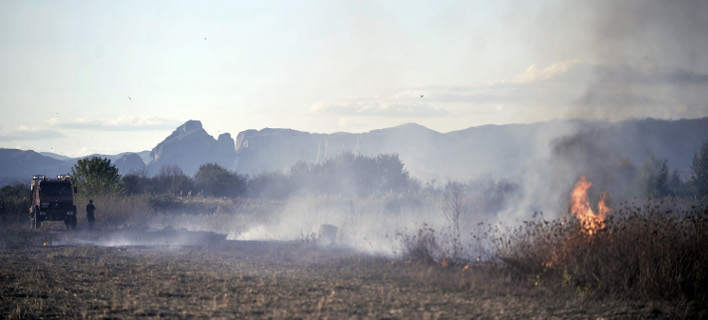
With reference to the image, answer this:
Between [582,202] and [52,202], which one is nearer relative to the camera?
[582,202]

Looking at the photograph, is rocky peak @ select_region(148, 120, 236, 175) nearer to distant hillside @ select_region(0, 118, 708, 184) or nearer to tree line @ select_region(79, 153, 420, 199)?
distant hillside @ select_region(0, 118, 708, 184)

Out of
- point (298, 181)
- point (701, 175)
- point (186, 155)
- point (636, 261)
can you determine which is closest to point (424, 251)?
point (636, 261)

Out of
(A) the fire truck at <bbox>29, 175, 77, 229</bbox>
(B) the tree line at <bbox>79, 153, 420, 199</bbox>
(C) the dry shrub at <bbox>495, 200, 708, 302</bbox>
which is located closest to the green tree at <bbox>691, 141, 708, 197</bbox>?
(B) the tree line at <bbox>79, 153, 420, 199</bbox>

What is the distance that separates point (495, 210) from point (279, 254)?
43.3ft

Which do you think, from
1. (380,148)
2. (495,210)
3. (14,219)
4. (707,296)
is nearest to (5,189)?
(14,219)

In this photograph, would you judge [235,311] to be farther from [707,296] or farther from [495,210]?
[495,210]

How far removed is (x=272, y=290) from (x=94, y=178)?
30.1 meters

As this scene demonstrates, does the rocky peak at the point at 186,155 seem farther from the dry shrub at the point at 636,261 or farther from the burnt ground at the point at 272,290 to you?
the dry shrub at the point at 636,261

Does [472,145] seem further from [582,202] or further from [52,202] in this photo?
[582,202]

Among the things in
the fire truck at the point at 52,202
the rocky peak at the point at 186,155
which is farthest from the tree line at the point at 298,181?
the rocky peak at the point at 186,155

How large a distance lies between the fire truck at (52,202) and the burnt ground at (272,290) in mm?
11523

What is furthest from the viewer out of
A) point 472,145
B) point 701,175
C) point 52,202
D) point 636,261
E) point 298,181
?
point 472,145

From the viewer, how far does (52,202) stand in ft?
96.9

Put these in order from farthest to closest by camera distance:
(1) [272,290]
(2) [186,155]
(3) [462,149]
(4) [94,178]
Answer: (2) [186,155]
(3) [462,149]
(4) [94,178]
(1) [272,290]
